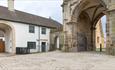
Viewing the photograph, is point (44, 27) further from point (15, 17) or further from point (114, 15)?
point (114, 15)

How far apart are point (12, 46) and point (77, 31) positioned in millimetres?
8804

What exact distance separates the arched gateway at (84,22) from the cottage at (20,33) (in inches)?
275

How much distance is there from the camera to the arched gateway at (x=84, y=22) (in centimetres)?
1336

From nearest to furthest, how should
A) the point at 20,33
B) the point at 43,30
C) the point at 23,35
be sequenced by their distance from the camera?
the point at 20,33 → the point at 23,35 → the point at 43,30

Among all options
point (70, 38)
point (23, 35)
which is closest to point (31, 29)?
point (23, 35)

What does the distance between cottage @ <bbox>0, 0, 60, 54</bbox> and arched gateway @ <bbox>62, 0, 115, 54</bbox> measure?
699 centimetres

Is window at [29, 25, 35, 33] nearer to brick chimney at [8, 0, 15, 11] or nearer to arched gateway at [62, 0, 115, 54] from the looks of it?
brick chimney at [8, 0, 15, 11]

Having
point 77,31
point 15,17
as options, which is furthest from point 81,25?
point 15,17

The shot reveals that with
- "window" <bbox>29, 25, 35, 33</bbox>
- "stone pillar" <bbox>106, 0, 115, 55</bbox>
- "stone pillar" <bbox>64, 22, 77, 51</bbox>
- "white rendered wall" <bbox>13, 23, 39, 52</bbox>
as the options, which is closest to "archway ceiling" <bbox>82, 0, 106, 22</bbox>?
"stone pillar" <bbox>64, 22, 77, 51</bbox>

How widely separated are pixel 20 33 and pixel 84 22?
Result: 343 inches

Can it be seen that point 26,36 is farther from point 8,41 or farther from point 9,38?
point 8,41

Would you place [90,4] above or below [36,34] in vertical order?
above

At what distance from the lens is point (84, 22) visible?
21281mm

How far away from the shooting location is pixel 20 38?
73.3ft
